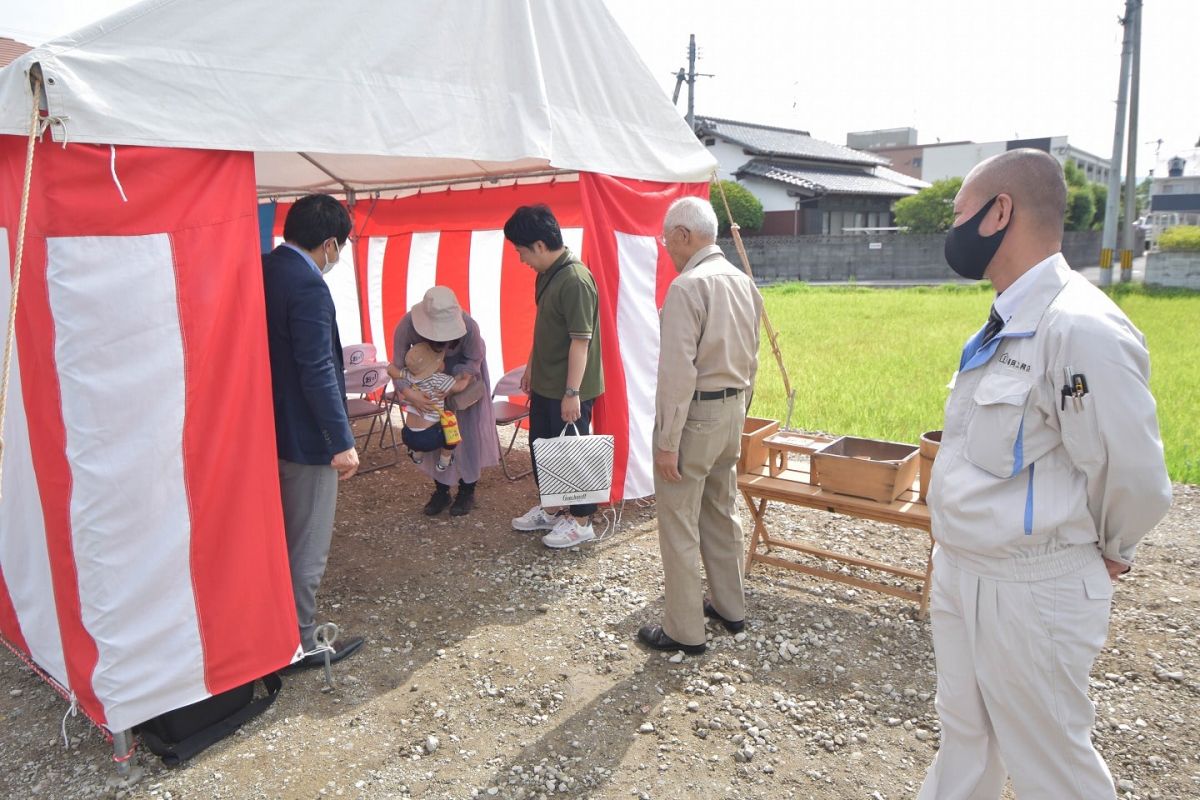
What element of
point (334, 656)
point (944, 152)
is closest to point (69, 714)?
point (334, 656)

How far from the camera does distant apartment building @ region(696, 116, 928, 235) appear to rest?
29.0 metres

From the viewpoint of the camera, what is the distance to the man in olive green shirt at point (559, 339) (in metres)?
3.94

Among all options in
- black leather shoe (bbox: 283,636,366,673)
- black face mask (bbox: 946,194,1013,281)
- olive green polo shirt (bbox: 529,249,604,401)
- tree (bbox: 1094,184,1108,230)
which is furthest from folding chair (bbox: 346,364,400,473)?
tree (bbox: 1094,184,1108,230)

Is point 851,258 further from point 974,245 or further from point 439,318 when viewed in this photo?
point 974,245

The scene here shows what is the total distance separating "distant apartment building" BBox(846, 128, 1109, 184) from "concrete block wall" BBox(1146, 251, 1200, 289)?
2169cm

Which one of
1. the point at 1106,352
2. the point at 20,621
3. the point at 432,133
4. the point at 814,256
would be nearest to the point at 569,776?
the point at 1106,352

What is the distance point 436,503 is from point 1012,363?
12.6 feet

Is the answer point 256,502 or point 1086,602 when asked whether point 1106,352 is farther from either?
point 256,502

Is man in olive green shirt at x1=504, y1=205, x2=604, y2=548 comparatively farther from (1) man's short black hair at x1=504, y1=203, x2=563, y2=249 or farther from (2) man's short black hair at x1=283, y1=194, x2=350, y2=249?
(2) man's short black hair at x1=283, y1=194, x2=350, y2=249

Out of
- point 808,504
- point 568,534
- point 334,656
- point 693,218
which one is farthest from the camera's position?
point 568,534

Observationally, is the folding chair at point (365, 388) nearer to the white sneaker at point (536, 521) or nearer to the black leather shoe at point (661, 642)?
the white sneaker at point (536, 521)

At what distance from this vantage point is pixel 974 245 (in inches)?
69.7

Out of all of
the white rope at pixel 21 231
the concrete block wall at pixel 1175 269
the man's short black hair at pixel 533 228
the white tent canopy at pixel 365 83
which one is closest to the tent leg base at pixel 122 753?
the white rope at pixel 21 231

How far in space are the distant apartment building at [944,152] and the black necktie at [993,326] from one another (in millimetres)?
41516
